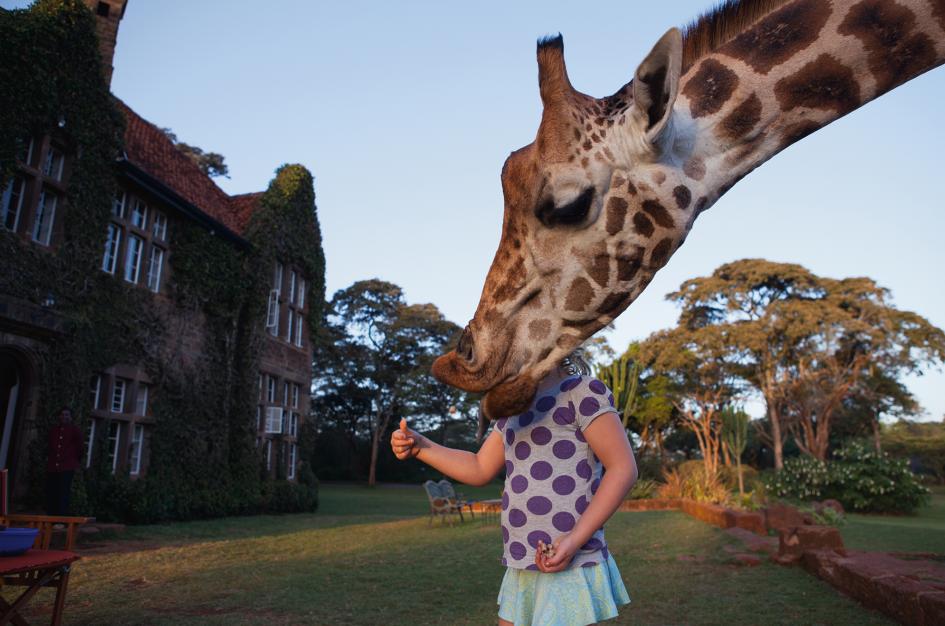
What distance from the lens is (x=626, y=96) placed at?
6.80 feet

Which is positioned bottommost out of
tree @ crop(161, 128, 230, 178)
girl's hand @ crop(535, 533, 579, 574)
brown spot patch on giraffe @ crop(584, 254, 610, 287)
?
girl's hand @ crop(535, 533, 579, 574)

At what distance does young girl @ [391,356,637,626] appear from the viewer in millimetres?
2084

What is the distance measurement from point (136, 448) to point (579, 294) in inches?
509

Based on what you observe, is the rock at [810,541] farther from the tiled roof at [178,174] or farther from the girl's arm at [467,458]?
the tiled roof at [178,174]

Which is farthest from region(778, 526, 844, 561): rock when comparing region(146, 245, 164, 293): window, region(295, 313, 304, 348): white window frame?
region(295, 313, 304, 348): white window frame

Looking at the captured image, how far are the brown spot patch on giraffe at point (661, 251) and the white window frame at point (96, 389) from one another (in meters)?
12.1

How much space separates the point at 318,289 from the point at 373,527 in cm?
933

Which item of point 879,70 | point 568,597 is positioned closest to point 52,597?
point 568,597

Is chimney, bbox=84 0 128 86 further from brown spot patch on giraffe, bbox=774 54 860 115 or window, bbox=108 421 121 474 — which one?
brown spot patch on giraffe, bbox=774 54 860 115

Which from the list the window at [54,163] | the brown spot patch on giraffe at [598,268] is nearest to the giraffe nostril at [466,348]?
the brown spot patch on giraffe at [598,268]

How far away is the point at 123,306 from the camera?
39.4 ft

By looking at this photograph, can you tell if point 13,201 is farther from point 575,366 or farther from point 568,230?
point 568,230

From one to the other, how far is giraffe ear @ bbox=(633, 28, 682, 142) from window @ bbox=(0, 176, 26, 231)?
11067 mm

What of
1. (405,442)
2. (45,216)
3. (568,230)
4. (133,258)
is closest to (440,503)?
(133,258)
